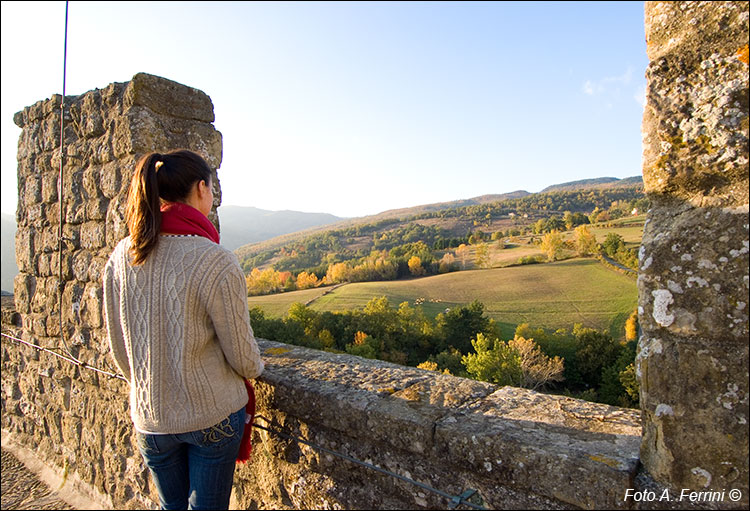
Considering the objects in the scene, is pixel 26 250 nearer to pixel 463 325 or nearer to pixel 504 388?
pixel 504 388

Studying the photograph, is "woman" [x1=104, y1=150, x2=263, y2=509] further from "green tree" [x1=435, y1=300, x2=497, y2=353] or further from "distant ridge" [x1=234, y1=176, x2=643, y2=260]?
"distant ridge" [x1=234, y1=176, x2=643, y2=260]

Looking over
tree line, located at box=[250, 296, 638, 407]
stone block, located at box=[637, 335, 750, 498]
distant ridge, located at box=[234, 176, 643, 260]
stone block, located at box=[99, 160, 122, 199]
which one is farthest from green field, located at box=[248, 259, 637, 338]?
distant ridge, located at box=[234, 176, 643, 260]

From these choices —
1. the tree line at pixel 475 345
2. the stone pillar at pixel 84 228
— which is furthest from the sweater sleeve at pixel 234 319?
the tree line at pixel 475 345

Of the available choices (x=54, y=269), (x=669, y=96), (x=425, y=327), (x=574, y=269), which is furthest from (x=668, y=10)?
(x=425, y=327)

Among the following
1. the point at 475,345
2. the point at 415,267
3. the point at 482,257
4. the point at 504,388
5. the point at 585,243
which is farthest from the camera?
the point at 482,257

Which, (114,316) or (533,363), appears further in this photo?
(533,363)

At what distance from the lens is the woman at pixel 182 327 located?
1.71 meters

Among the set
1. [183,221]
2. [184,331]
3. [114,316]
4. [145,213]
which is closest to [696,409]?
[184,331]

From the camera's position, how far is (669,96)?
1429mm

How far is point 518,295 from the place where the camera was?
672 inches

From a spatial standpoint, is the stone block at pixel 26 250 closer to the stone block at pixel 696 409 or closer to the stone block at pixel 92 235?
the stone block at pixel 92 235

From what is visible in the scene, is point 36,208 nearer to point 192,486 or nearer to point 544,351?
point 192,486

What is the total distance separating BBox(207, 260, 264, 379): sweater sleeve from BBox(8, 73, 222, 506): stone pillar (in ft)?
5.11

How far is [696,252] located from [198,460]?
1.89 meters
